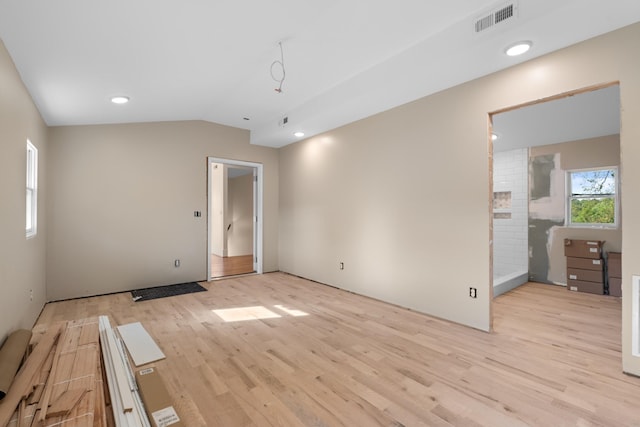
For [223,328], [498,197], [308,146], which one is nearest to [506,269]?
[498,197]

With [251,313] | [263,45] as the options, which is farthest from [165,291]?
[263,45]

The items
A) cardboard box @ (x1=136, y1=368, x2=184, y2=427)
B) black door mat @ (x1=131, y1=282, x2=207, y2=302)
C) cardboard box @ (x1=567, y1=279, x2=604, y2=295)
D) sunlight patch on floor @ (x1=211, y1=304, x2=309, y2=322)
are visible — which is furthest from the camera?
cardboard box @ (x1=567, y1=279, x2=604, y2=295)

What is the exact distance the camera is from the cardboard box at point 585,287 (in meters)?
4.42

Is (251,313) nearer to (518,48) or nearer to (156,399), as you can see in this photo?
(156,399)

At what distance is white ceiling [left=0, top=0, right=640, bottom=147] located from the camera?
2.00 metres

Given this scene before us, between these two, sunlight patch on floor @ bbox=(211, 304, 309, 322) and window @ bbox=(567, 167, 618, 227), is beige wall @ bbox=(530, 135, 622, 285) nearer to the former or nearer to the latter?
window @ bbox=(567, 167, 618, 227)

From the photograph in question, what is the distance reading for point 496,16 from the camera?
2.17 meters

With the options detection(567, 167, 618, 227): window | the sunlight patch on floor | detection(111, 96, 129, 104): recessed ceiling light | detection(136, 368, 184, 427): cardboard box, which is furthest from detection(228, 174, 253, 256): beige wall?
detection(567, 167, 618, 227): window

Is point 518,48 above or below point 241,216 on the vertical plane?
above

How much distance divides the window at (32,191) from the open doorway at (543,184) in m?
5.68

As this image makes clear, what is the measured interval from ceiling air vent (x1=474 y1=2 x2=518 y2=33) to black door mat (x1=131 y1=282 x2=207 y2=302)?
15.1 feet

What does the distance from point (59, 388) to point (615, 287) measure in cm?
633

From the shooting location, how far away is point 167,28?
221cm

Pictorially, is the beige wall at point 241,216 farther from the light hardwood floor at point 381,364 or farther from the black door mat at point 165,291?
the light hardwood floor at point 381,364
